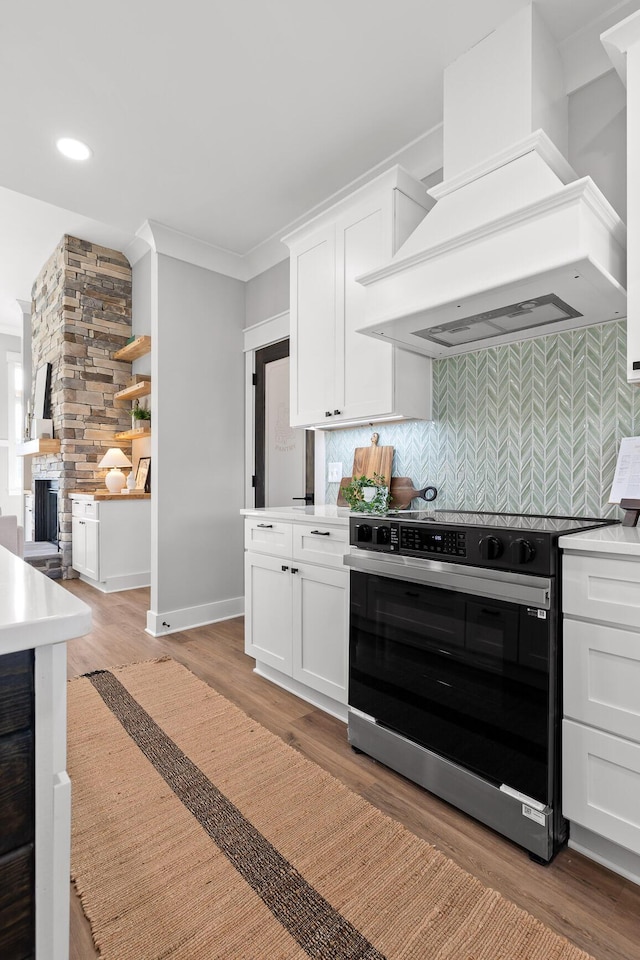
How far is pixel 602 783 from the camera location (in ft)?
4.60

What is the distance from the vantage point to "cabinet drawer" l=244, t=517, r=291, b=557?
101 inches

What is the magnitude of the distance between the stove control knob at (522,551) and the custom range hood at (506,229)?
33.4 inches

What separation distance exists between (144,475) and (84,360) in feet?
4.69

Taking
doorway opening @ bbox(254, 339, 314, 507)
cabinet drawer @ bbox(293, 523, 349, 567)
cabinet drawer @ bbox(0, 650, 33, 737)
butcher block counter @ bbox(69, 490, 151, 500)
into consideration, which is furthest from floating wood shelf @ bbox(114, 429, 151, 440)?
cabinet drawer @ bbox(0, 650, 33, 737)

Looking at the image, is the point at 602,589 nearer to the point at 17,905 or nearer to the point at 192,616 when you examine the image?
the point at 17,905

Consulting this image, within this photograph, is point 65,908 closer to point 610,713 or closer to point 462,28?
point 610,713

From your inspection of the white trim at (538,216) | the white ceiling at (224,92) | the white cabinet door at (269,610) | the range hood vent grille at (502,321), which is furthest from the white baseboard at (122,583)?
the white trim at (538,216)

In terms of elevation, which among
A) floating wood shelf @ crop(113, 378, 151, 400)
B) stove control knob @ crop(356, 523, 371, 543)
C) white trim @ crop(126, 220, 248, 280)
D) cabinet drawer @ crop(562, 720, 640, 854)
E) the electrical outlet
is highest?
white trim @ crop(126, 220, 248, 280)

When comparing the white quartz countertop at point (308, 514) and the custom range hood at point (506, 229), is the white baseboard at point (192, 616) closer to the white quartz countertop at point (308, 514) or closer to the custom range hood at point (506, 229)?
the white quartz countertop at point (308, 514)

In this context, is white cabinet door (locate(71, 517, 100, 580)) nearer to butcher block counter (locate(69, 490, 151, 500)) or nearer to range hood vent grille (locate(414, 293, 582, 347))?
butcher block counter (locate(69, 490, 151, 500))

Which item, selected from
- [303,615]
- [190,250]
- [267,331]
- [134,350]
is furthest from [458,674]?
[134,350]

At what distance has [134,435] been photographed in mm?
5324

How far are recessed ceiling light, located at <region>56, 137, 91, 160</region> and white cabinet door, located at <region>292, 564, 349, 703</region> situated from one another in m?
2.50

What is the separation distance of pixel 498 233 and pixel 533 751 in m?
1.65
